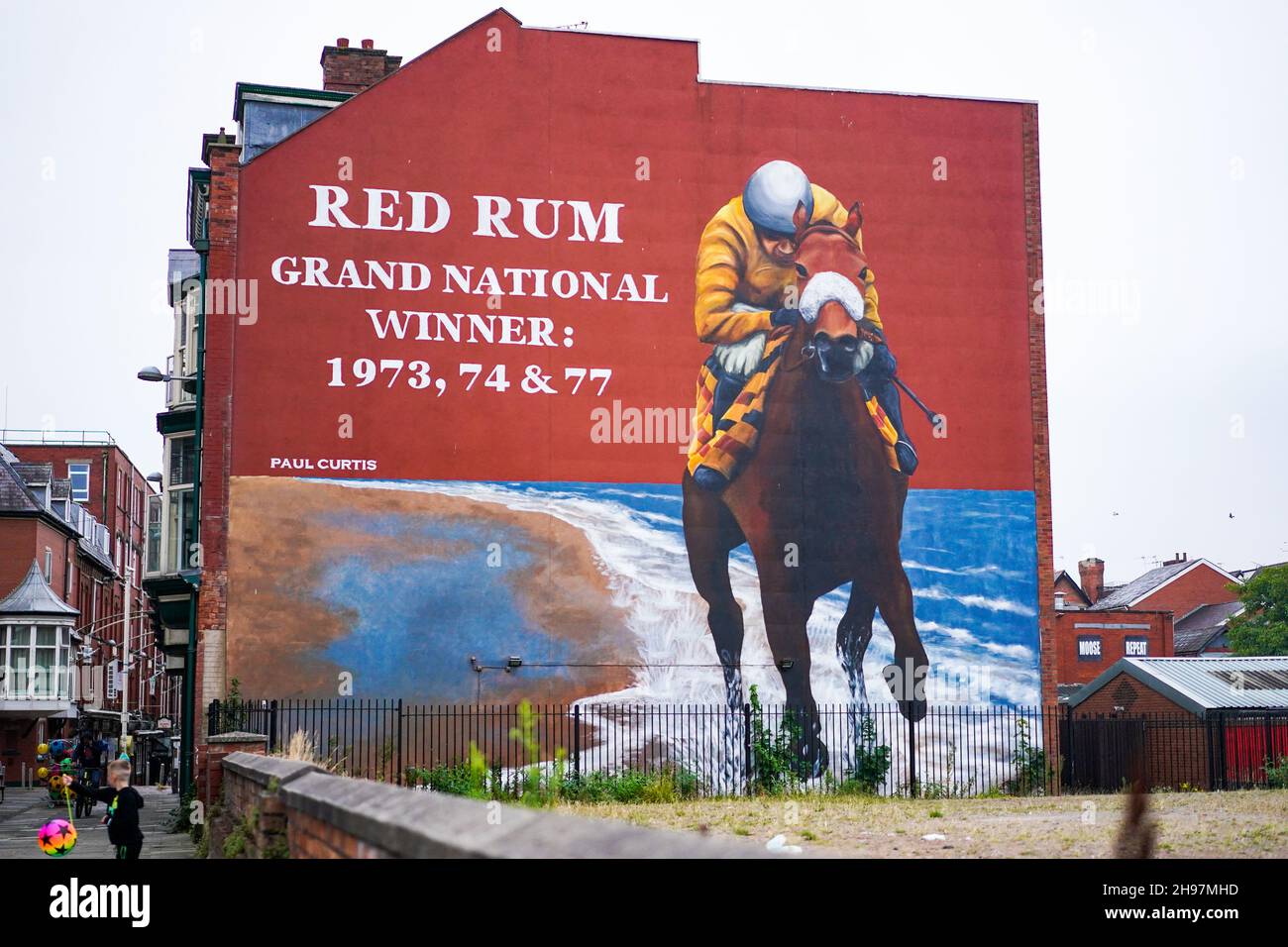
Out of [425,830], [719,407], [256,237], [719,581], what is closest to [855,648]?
[719,581]

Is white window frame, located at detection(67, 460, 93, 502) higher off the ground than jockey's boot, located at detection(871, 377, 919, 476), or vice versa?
white window frame, located at detection(67, 460, 93, 502)

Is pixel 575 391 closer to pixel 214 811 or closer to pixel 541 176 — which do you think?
pixel 541 176

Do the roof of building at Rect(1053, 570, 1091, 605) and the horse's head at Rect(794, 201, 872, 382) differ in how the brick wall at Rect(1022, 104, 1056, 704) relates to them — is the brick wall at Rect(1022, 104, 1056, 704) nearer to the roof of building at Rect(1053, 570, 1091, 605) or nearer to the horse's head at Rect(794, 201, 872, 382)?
the horse's head at Rect(794, 201, 872, 382)

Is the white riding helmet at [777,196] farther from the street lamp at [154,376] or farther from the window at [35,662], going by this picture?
the window at [35,662]

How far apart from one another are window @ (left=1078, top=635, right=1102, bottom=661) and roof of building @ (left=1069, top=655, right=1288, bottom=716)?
3161 cm

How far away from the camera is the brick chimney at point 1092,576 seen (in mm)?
79812

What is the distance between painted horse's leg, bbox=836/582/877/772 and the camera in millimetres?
28016

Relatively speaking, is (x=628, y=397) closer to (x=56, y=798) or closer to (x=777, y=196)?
(x=777, y=196)

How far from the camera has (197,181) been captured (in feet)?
107

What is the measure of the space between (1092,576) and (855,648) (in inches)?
2187

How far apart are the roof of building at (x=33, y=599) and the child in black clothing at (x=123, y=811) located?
47.5m

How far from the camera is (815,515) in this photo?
28688 millimetres

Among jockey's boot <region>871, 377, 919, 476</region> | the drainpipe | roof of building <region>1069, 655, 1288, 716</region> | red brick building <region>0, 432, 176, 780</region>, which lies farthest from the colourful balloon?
red brick building <region>0, 432, 176, 780</region>
